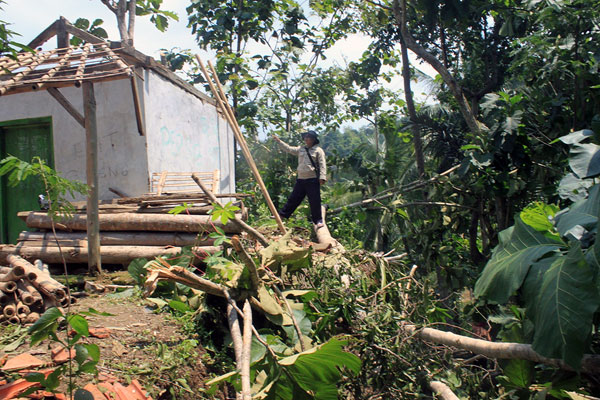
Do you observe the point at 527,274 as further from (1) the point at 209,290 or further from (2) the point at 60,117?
(2) the point at 60,117

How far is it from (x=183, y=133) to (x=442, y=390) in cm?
700

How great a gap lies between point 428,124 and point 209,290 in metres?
8.09

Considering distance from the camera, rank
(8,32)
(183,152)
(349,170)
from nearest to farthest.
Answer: (8,32), (183,152), (349,170)

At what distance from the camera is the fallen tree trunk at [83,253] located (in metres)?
5.71

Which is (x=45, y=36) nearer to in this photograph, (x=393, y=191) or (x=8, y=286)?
(x=8, y=286)

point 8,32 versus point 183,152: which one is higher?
point 8,32

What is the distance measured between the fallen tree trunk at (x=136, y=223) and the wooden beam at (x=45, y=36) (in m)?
3.83

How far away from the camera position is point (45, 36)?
27.2 feet

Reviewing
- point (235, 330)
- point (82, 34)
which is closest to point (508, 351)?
point (235, 330)

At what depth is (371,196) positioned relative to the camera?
31.7 ft

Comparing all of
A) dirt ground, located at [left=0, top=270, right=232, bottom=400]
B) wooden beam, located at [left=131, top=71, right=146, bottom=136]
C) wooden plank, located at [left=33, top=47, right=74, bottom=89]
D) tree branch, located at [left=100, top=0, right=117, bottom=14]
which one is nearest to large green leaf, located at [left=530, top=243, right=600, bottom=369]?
dirt ground, located at [left=0, top=270, right=232, bottom=400]

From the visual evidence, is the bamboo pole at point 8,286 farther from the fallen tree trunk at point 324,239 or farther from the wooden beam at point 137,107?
the fallen tree trunk at point 324,239

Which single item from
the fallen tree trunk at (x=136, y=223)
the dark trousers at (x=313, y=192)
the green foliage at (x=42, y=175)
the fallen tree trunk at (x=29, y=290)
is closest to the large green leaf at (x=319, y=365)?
the green foliage at (x=42, y=175)

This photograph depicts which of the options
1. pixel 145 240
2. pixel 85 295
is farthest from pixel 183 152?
pixel 85 295
